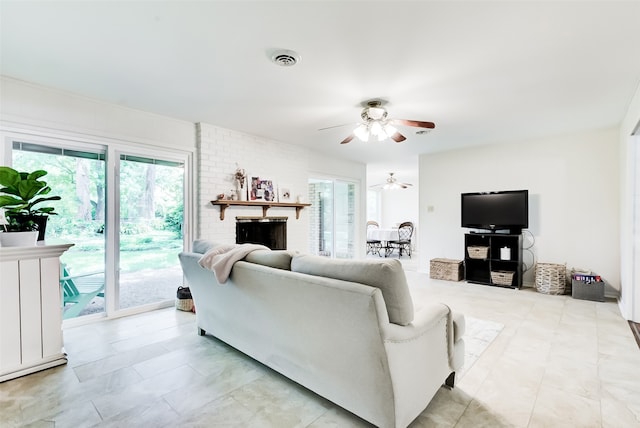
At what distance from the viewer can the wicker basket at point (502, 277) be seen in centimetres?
475

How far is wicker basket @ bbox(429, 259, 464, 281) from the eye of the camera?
5.22 m

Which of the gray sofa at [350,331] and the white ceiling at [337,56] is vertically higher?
the white ceiling at [337,56]

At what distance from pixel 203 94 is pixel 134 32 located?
105 cm

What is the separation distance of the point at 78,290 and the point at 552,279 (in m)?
5.91

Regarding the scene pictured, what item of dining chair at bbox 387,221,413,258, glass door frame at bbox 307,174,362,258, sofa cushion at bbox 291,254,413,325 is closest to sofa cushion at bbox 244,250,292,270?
sofa cushion at bbox 291,254,413,325

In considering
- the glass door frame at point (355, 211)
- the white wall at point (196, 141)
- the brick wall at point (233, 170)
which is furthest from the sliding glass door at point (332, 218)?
the brick wall at point (233, 170)

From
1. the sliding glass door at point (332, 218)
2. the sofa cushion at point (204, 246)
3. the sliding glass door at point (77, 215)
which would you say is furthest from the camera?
the sliding glass door at point (332, 218)

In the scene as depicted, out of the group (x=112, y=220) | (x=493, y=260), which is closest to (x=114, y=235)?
(x=112, y=220)

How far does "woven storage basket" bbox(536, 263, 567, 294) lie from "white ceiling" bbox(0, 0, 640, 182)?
202cm

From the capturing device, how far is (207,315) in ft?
9.01

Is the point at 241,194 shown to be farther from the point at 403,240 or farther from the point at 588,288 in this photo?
the point at 403,240

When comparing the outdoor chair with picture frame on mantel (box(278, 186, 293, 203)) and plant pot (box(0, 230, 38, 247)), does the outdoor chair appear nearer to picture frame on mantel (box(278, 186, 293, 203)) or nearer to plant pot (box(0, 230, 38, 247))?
plant pot (box(0, 230, 38, 247))

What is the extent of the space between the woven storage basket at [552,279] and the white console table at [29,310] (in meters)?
5.50

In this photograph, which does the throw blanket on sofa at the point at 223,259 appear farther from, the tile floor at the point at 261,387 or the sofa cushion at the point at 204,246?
the tile floor at the point at 261,387
